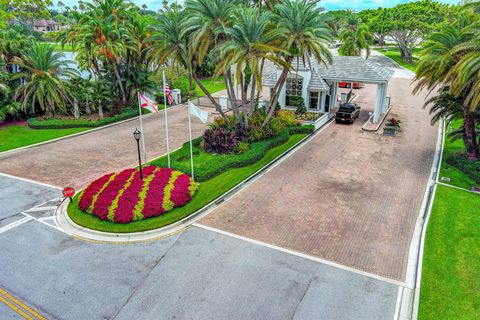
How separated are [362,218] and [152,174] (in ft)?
37.2

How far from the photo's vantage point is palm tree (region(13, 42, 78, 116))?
1244 inches

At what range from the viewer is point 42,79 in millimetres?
31719

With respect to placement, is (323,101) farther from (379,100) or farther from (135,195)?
(135,195)

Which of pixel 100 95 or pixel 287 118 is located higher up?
pixel 100 95

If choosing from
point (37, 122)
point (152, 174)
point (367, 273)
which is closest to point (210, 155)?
point (152, 174)

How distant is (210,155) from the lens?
24.4 metres

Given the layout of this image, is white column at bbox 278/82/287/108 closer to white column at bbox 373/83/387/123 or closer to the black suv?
the black suv

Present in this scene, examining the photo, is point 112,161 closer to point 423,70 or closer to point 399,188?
point 399,188

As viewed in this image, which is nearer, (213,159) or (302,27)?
(213,159)

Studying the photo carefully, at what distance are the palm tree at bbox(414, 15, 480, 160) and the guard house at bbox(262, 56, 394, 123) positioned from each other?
34.2 ft

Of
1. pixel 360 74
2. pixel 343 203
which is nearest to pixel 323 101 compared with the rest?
pixel 360 74

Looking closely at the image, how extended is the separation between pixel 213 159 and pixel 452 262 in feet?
46.4

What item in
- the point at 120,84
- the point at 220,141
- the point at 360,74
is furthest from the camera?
the point at 120,84

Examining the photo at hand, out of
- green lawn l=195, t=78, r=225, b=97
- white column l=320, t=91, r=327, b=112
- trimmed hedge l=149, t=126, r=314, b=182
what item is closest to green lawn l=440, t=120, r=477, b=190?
trimmed hedge l=149, t=126, r=314, b=182
